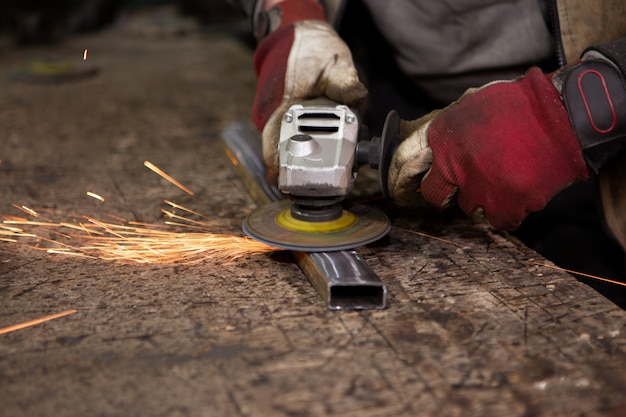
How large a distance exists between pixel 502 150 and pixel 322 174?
400 mm

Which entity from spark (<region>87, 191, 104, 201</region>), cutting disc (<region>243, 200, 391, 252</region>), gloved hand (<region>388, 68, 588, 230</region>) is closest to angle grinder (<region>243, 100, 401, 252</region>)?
cutting disc (<region>243, 200, 391, 252</region>)

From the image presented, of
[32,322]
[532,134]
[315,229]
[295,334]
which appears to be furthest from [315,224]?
[32,322]

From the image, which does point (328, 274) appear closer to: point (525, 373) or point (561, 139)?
point (525, 373)

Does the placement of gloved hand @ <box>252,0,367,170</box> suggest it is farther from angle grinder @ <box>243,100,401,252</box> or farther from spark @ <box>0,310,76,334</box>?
spark @ <box>0,310,76,334</box>

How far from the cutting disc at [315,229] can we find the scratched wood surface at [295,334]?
61 mm

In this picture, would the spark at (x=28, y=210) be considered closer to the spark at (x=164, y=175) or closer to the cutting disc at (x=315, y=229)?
the spark at (x=164, y=175)

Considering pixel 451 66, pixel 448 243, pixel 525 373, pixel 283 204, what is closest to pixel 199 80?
pixel 451 66

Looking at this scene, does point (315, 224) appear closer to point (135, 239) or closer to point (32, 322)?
point (135, 239)

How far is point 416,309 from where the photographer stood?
1.58m

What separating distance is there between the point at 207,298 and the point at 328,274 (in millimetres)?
261

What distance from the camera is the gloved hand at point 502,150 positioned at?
5.53ft

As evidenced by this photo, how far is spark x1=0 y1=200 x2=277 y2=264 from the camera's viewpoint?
1.87m

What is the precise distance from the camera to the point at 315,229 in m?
1.84

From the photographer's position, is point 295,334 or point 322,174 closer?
point 295,334
